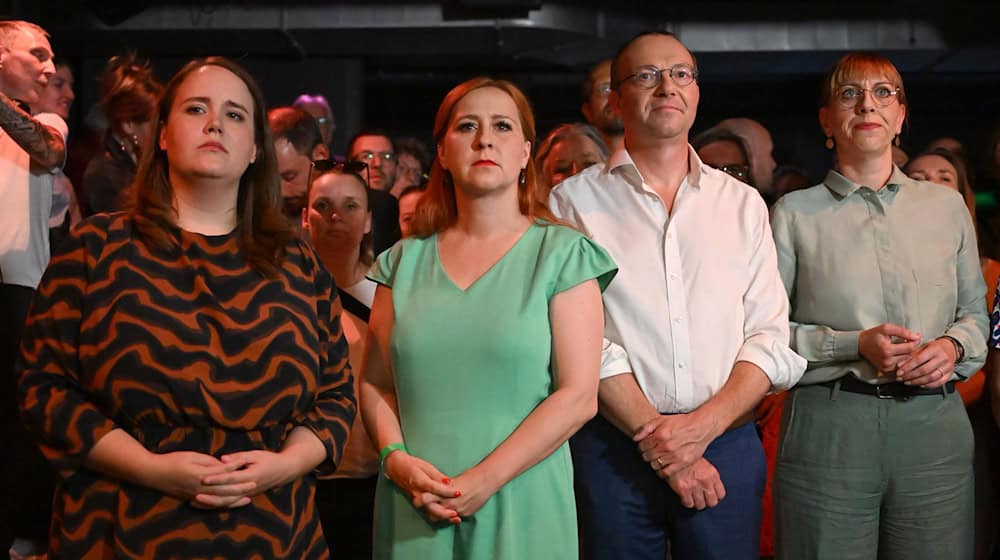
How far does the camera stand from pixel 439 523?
2576mm

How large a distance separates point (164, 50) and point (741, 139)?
296 inches

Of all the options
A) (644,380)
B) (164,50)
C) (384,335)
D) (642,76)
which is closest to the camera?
(384,335)

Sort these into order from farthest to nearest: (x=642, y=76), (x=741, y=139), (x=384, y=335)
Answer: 1. (x=741, y=139)
2. (x=642, y=76)
3. (x=384, y=335)

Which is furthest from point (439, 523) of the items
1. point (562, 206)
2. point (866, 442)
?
point (866, 442)

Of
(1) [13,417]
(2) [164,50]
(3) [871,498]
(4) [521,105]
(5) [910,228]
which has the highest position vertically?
(2) [164,50]

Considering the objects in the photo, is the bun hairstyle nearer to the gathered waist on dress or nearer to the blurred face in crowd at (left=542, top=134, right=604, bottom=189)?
the blurred face in crowd at (left=542, top=134, right=604, bottom=189)

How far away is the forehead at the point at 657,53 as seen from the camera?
309 cm

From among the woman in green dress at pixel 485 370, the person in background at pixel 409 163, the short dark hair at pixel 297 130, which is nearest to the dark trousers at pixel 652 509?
the woman in green dress at pixel 485 370

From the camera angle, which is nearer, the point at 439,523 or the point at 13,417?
the point at 439,523

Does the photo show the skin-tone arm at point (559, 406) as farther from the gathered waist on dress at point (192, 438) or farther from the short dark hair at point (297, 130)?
the short dark hair at point (297, 130)

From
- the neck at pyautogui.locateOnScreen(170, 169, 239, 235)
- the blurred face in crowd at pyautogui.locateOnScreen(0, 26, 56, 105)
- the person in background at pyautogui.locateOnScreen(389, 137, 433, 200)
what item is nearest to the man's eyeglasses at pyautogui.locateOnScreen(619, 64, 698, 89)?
the neck at pyautogui.locateOnScreen(170, 169, 239, 235)

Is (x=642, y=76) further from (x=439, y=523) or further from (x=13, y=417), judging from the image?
(x=13, y=417)

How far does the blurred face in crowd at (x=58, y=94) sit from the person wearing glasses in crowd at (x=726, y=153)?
239 cm

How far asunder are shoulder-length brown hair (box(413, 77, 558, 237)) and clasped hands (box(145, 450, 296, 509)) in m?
0.77
